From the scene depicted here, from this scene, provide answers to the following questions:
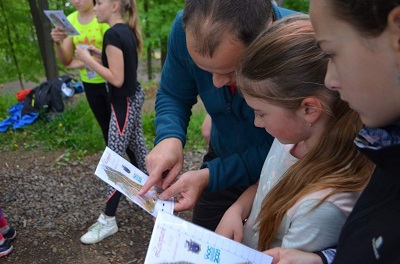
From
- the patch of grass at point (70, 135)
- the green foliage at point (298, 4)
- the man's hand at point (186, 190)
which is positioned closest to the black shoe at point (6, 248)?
the patch of grass at point (70, 135)

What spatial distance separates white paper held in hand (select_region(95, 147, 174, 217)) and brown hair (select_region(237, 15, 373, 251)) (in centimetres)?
51

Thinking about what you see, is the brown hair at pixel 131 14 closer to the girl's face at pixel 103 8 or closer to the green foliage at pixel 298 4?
the girl's face at pixel 103 8

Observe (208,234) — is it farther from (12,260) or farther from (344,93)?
(12,260)

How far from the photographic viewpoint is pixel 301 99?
1.40 metres

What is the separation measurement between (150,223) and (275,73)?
2.79 m

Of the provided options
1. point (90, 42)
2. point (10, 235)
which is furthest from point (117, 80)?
point (10, 235)

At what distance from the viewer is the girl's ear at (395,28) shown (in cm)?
76

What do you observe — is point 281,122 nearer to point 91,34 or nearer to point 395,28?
point 395,28

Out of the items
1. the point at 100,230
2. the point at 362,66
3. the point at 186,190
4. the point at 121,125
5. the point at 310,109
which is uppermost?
the point at 362,66

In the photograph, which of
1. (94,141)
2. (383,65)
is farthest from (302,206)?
(94,141)

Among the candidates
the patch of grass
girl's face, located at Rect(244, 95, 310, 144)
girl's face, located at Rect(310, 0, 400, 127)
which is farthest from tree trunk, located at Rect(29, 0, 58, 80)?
girl's face, located at Rect(310, 0, 400, 127)

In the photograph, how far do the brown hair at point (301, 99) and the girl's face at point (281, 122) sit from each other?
0.03m

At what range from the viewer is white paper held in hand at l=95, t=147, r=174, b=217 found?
5.70ft

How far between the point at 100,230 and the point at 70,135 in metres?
2.17
